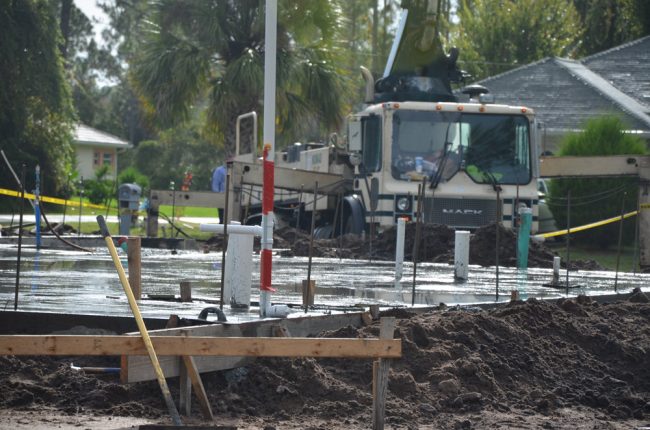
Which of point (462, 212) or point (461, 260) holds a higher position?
point (462, 212)

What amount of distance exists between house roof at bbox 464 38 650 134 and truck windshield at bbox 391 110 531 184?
12.6m

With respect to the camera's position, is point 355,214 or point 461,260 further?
point 355,214

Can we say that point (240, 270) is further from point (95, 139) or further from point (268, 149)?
point (95, 139)

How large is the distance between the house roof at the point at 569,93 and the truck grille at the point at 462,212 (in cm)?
1306

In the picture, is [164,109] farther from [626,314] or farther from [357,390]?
[357,390]

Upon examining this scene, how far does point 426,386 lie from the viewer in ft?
29.7

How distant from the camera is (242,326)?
30.1ft

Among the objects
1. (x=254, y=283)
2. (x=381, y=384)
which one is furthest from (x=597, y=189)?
(x=381, y=384)

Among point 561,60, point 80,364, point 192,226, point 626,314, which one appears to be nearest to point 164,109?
point 192,226

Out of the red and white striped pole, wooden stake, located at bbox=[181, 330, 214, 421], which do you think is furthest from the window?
wooden stake, located at bbox=[181, 330, 214, 421]

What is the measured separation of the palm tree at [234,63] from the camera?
31.8m

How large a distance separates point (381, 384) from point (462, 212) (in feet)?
46.7

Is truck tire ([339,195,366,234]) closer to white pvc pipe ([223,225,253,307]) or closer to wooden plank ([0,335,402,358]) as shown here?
white pvc pipe ([223,225,253,307])

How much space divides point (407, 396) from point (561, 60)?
110ft
